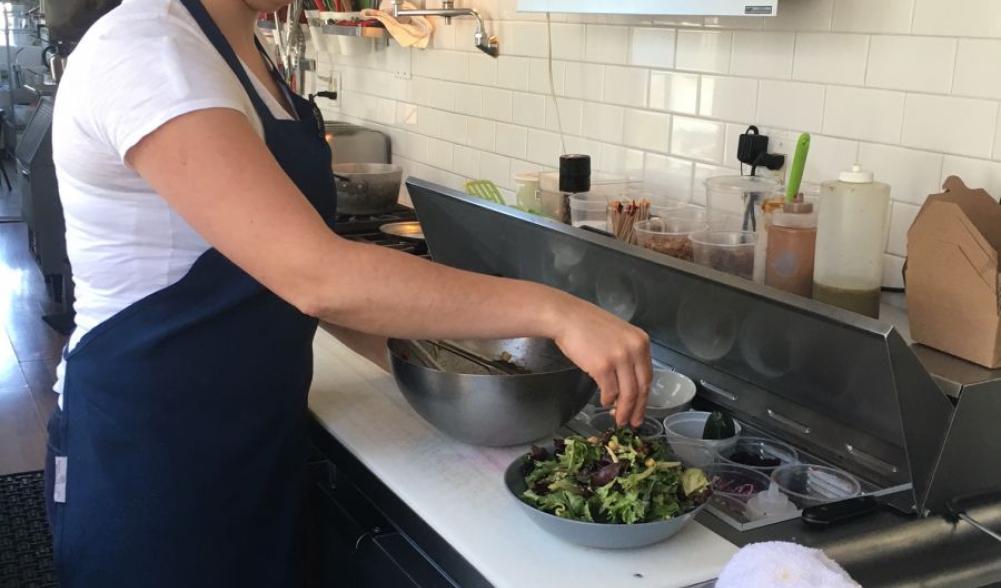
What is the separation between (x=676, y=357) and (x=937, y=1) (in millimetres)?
674

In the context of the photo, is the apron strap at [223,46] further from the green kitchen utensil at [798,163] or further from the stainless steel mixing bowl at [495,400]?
the green kitchen utensil at [798,163]

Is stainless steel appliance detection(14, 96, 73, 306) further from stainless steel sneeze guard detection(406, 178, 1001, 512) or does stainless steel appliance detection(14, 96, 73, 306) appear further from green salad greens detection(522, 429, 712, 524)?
green salad greens detection(522, 429, 712, 524)

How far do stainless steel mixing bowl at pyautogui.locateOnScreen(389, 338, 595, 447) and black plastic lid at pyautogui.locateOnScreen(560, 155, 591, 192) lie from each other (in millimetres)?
703

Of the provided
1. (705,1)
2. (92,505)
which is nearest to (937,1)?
(705,1)

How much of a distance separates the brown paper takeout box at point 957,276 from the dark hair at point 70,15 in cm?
513

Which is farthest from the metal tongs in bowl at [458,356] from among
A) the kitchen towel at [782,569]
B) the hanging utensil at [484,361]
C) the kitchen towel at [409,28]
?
the kitchen towel at [409,28]

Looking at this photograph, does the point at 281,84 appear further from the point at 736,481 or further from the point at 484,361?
the point at 736,481

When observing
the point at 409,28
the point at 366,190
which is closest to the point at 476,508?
the point at 366,190

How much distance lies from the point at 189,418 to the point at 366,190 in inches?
64.6

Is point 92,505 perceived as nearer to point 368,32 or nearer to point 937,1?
point 937,1

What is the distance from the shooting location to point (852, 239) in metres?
1.51

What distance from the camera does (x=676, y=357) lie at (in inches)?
68.2

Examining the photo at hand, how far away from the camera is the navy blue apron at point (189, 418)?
1.34 meters

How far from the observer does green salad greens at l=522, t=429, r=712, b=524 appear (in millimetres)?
1241
